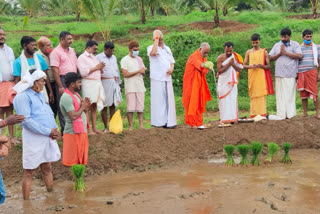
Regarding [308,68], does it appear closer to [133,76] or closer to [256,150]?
[256,150]

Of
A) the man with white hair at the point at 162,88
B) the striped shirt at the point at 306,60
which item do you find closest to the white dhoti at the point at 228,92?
the man with white hair at the point at 162,88

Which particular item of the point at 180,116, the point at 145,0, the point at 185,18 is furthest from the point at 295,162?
the point at 185,18

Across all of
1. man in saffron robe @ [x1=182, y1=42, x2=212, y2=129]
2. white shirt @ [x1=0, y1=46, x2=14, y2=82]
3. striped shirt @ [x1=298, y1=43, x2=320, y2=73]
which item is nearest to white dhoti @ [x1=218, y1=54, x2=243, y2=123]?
man in saffron robe @ [x1=182, y1=42, x2=212, y2=129]

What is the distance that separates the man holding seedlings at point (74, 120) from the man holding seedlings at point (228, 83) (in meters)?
3.55

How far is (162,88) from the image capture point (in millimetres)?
9305

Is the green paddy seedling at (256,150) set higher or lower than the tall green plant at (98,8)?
lower

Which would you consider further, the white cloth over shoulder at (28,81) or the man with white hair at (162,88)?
the man with white hair at (162,88)

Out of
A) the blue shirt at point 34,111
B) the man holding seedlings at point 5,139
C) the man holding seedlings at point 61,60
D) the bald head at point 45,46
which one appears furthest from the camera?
the bald head at point 45,46

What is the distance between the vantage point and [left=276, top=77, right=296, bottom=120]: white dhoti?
32.1ft

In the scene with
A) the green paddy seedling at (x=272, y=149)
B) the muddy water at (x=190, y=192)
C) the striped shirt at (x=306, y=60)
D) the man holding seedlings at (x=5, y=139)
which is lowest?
the muddy water at (x=190, y=192)

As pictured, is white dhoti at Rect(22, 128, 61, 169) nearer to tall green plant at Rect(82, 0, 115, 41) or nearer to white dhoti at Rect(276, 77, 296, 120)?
white dhoti at Rect(276, 77, 296, 120)

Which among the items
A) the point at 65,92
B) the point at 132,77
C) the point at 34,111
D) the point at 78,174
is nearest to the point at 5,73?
the point at 65,92

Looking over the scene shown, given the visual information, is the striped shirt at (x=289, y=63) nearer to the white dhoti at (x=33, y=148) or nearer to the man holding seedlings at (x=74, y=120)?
the man holding seedlings at (x=74, y=120)

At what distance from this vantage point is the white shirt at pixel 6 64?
299 inches
